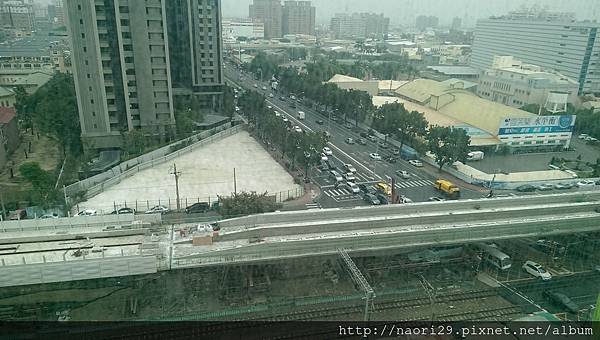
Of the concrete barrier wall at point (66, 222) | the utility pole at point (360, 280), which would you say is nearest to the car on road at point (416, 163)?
the utility pole at point (360, 280)

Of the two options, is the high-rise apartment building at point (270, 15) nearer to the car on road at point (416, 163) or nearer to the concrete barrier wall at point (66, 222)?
the car on road at point (416, 163)

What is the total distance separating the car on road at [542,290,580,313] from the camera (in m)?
5.58

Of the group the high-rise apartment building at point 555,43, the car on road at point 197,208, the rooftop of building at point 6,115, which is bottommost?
the car on road at point 197,208

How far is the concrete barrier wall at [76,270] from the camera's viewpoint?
4.74 metres

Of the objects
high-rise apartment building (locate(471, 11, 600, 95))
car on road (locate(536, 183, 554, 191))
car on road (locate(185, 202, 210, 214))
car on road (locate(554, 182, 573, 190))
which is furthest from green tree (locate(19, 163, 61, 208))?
high-rise apartment building (locate(471, 11, 600, 95))

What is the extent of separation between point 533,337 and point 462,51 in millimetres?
30381

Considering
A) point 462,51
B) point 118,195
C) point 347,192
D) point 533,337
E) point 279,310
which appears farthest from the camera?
point 462,51

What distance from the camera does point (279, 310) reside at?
18.0ft

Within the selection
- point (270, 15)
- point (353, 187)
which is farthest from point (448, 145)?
point (270, 15)

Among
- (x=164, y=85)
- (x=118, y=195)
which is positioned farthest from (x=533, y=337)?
(x=164, y=85)

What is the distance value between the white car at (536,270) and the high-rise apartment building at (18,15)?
1140 inches

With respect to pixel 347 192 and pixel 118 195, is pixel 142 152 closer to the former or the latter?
pixel 118 195

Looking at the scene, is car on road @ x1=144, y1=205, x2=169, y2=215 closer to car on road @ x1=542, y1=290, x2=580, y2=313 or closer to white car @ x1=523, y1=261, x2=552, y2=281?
white car @ x1=523, y1=261, x2=552, y2=281

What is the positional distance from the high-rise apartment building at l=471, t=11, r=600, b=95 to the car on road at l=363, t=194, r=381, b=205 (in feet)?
47.5
